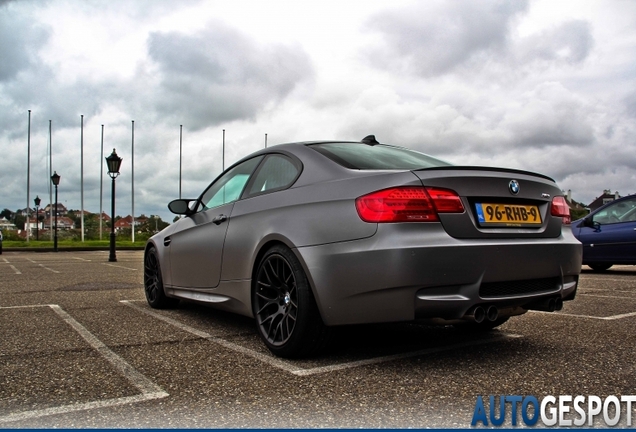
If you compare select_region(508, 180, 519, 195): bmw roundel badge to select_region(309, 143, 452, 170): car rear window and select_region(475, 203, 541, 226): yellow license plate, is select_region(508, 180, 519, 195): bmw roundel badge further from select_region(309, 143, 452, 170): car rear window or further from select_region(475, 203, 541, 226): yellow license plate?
select_region(309, 143, 452, 170): car rear window


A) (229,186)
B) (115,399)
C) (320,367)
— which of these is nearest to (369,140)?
(229,186)

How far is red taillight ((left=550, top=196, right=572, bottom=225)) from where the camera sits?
12.0ft

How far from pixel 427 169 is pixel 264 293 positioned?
136cm

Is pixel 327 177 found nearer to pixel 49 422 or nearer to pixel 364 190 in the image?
pixel 364 190

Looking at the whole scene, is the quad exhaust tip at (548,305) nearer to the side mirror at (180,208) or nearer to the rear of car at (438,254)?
the rear of car at (438,254)

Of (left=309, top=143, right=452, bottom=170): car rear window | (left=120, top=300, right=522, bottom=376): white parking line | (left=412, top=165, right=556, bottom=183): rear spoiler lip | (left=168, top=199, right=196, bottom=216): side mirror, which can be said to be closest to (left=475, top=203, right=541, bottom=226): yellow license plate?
(left=412, top=165, right=556, bottom=183): rear spoiler lip

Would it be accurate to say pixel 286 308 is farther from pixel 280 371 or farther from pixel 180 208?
pixel 180 208

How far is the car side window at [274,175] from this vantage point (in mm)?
3853

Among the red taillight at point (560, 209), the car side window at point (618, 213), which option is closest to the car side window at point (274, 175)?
the red taillight at point (560, 209)

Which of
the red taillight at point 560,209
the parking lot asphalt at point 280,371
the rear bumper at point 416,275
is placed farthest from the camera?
the red taillight at point 560,209

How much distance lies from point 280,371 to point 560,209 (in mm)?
2081

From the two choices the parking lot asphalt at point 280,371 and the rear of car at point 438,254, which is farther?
the rear of car at point 438,254

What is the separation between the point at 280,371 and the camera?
3182mm

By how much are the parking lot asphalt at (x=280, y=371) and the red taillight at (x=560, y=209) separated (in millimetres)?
858
